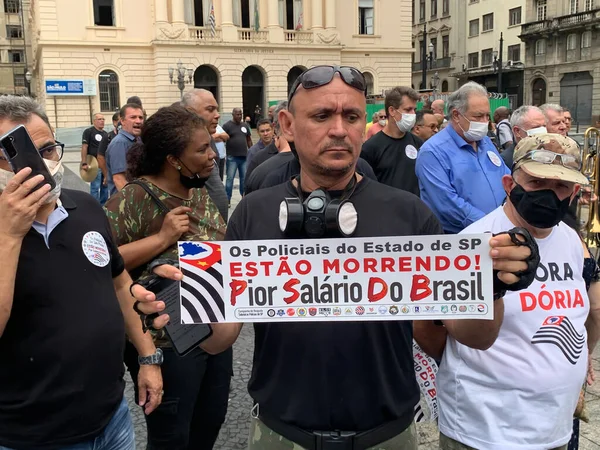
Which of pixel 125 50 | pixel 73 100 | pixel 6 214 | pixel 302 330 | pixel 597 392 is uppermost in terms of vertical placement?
pixel 125 50

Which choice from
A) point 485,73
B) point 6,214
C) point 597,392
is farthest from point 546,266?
point 485,73

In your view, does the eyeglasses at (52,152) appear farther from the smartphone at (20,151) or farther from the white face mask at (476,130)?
the white face mask at (476,130)

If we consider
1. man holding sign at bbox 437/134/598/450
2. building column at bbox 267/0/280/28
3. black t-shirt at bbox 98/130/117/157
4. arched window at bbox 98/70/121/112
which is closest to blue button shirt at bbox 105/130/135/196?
black t-shirt at bbox 98/130/117/157

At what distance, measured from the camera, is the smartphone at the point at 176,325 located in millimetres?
1669

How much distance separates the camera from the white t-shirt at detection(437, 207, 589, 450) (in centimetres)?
201

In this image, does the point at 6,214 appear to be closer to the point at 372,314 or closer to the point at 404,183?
the point at 372,314

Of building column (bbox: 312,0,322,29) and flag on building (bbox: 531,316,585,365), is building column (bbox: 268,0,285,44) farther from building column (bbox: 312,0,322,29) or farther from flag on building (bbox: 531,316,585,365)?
flag on building (bbox: 531,316,585,365)

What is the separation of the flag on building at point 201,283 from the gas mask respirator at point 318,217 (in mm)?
228

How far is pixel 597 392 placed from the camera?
3930mm

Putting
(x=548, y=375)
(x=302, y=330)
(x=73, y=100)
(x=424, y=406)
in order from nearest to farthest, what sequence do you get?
(x=302, y=330), (x=548, y=375), (x=424, y=406), (x=73, y=100)

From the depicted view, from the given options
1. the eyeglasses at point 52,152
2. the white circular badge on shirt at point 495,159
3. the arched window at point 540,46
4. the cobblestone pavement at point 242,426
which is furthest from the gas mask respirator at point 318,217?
the arched window at point 540,46

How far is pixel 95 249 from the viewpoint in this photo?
2.10 m

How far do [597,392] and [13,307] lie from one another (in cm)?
373

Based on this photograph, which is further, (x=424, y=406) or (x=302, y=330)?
(x=424, y=406)
